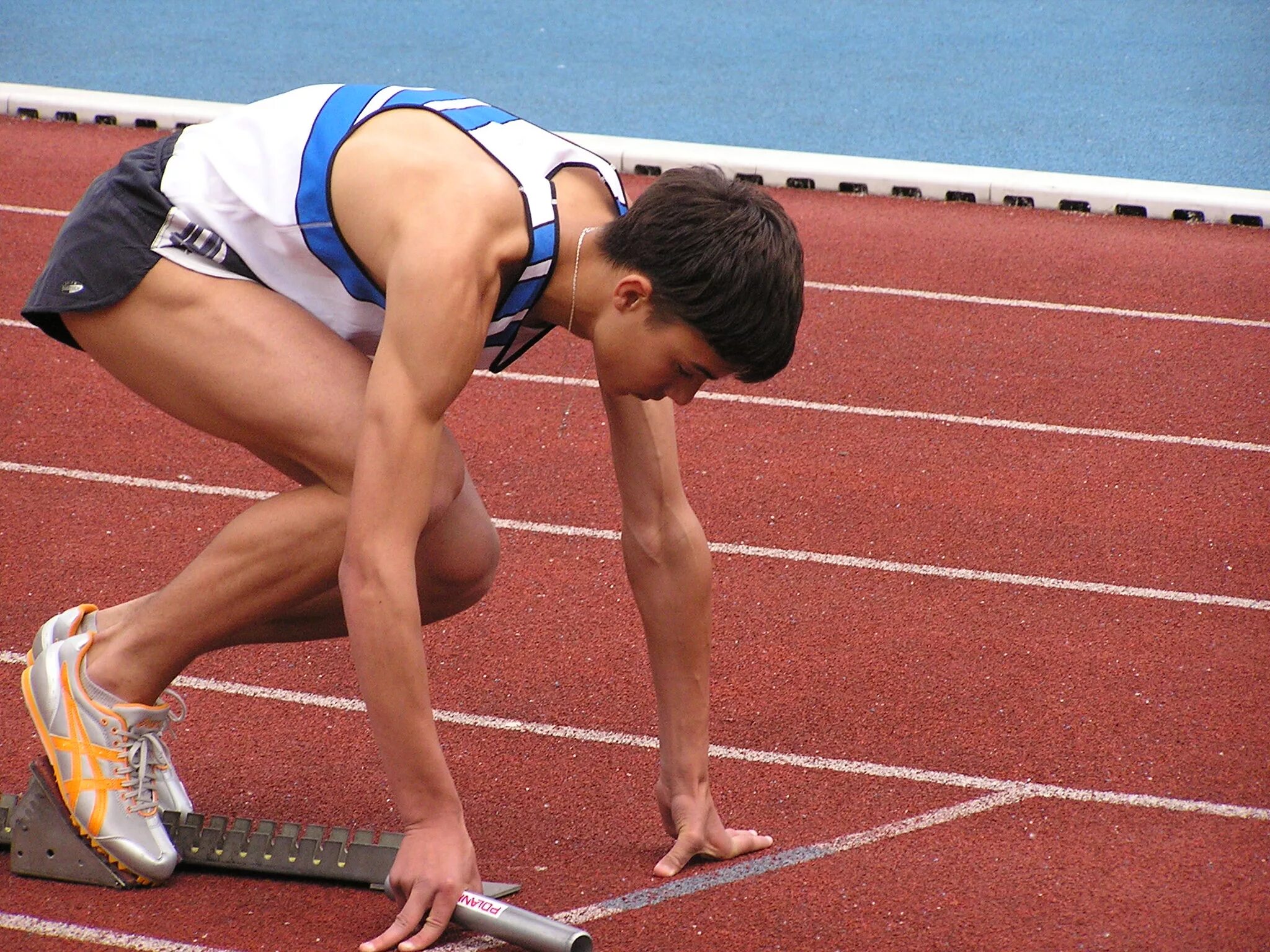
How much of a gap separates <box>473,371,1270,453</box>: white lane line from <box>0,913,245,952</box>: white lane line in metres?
3.05

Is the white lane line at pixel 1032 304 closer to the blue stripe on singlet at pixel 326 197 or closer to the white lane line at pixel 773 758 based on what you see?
the white lane line at pixel 773 758

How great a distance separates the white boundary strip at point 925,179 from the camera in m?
7.23

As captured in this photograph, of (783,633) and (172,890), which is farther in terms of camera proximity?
(783,633)

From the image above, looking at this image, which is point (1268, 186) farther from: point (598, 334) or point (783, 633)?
point (598, 334)

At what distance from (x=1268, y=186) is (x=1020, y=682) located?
550 cm

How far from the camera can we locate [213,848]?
2428 mm

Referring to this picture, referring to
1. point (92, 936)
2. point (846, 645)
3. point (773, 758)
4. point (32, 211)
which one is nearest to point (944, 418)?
point (846, 645)

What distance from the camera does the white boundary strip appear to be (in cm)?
723

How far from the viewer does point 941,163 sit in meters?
7.99

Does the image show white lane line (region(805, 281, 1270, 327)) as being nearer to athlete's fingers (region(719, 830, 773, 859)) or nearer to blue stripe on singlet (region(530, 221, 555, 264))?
athlete's fingers (region(719, 830, 773, 859))

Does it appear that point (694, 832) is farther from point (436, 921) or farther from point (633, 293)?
point (633, 293)

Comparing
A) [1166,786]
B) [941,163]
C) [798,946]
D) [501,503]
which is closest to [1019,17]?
[941,163]

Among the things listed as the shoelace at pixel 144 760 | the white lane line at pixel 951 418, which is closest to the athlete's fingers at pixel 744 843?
the shoelace at pixel 144 760

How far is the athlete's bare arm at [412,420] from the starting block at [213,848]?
10.4 inches
